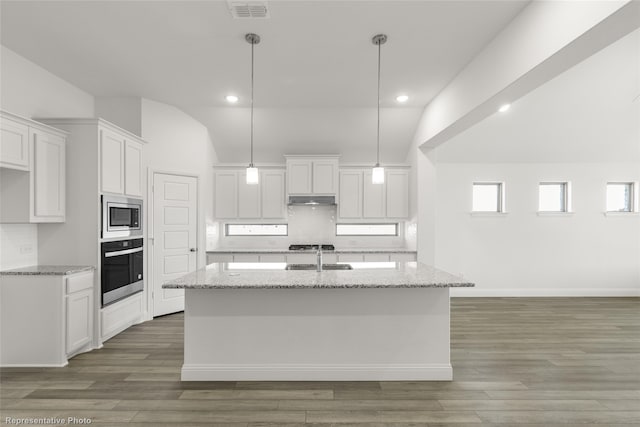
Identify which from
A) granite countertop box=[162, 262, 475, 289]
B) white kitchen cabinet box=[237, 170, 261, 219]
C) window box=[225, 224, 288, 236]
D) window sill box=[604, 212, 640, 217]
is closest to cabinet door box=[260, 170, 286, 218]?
white kitchen cabinet box=[237, 170, 261, 219]

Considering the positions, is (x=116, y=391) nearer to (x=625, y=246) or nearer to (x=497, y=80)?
(x=497, y=80)

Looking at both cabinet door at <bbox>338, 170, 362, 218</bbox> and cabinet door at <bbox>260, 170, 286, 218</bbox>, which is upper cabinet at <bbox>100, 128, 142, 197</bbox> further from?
cabinet door at <bbox>338, 170, 362, 218</bbox>

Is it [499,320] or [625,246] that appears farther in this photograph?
[625,246]

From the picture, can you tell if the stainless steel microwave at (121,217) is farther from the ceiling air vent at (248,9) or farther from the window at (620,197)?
the window at (620,197)

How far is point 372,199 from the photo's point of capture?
6133 millimetres

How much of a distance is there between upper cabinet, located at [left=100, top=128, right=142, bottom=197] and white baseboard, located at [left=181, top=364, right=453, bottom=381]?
228 cm

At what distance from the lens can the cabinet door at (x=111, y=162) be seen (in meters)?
3.84

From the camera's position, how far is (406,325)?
307 centimetres

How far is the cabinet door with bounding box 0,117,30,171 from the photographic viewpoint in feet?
10.1

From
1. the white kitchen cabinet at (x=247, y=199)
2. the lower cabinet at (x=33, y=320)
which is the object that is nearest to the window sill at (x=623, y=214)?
the white kitchen cabinet at (x=247, y=199)

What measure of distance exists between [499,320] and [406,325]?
8.11ft

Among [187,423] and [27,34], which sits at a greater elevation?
[27,34]

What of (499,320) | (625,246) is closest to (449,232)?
(499,320)

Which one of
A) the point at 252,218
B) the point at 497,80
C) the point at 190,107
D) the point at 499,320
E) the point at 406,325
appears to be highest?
the point at 190,107
